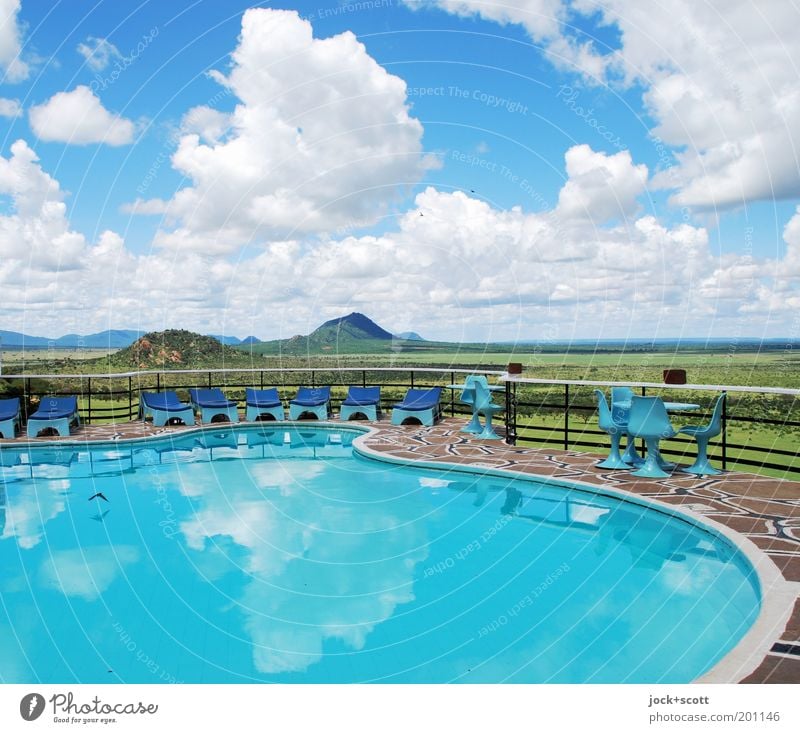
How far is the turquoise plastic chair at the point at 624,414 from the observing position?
714 cm

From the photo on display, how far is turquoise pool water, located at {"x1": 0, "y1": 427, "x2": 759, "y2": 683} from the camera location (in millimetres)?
3381

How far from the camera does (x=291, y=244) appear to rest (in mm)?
12484

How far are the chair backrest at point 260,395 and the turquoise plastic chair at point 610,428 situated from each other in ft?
21.6

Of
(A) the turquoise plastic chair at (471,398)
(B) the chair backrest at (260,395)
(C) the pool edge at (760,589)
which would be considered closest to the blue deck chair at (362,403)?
(B) the chair backrest at (260,395)

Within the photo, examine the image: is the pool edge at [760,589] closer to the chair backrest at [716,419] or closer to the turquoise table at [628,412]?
the turquoise table at [628,412]

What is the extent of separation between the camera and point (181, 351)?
20328 mm

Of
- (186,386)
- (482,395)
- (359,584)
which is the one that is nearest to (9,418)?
(186,386)

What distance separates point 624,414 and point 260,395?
6931 millimetres

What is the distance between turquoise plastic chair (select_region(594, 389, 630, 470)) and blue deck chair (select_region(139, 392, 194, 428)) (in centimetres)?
727

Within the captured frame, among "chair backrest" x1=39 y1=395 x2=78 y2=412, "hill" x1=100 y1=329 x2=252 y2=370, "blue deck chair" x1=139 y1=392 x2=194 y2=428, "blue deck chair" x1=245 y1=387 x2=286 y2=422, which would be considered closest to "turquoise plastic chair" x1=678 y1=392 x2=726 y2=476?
"blue deck chair" x1=245 y1=387 x2=286 y2=422

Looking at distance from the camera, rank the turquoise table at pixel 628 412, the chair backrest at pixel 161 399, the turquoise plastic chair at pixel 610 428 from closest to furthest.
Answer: the turquoise table at pixel 628 412
the turquoise plastic chair at pixel 610 428
the chair backrest at pixel 161 399

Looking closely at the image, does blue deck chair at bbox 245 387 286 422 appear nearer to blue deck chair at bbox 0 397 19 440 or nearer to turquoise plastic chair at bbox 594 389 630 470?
blue deck chair at bbox 0 397 19 440

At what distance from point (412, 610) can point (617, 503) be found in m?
2.89
